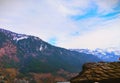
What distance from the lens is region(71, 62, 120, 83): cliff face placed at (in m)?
14.3

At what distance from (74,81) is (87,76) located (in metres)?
0.78

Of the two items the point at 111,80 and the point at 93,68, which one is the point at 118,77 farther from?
the point at 93,68

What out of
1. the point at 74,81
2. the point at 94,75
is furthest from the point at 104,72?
the point at 74,81

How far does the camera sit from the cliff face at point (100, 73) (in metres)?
14.3

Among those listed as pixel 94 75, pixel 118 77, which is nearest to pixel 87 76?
pixel 94 75

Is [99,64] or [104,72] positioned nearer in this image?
[104,72]

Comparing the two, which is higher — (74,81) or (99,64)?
(99,64)

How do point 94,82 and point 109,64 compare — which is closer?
point 94,82

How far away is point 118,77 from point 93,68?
167cm

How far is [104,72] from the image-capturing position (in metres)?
14.9

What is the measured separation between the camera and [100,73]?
48.5 feet

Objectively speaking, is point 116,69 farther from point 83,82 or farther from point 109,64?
point 83,82

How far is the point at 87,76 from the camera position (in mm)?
14625

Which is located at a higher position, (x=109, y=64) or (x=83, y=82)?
(x=109, y=64)
